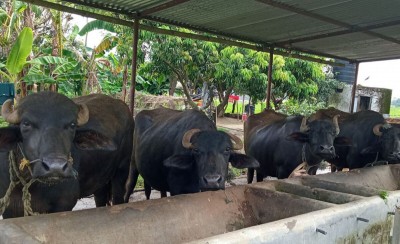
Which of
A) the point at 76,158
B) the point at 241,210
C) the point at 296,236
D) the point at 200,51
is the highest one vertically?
the point at 200,51

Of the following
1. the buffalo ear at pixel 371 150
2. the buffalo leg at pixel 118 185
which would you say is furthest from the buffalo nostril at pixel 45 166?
the buffalo ear at pixel 371 150

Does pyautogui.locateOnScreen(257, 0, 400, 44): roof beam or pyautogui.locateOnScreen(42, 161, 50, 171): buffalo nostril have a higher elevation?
pyautogui.locateOnScreen(257, 0, 400, 44): roof beam

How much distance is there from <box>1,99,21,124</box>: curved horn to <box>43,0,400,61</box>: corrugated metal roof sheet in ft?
7.00

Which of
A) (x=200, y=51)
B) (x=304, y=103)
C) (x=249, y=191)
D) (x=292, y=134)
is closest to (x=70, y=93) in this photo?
(x=200, y=51)

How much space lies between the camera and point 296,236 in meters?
2.43

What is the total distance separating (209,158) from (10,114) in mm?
1604

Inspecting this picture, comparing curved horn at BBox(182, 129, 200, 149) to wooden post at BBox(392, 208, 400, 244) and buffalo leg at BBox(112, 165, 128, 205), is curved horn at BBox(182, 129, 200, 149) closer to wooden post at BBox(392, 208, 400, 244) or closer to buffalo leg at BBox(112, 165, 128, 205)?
buffalo leg at BBox(112, 165, 128, 205)

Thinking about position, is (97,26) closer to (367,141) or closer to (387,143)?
(367,141)

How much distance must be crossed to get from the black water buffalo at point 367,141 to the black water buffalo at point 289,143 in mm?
736

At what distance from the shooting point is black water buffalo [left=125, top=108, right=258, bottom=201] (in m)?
3.46

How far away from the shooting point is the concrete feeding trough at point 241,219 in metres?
2.39

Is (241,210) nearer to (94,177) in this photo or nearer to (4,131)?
(94,177)

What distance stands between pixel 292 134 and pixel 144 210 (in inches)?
100

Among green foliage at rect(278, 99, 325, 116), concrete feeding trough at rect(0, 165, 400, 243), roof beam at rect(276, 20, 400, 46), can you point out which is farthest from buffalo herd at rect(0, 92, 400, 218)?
green foliage at rect(278, 99, 325, 116)
